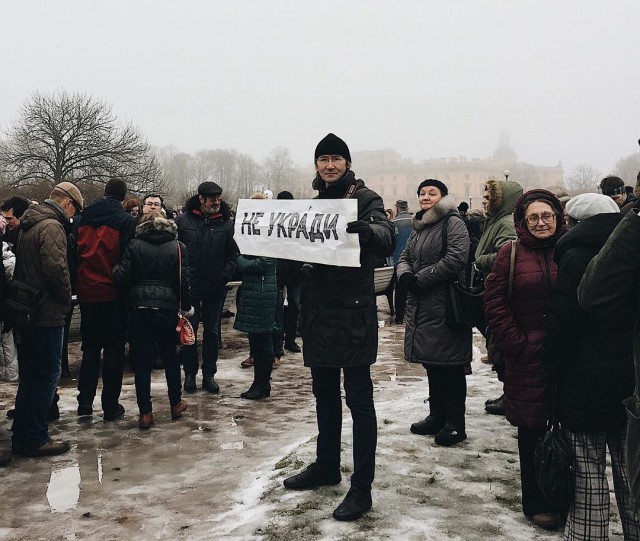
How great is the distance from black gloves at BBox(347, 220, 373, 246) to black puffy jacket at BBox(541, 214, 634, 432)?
3.49ft

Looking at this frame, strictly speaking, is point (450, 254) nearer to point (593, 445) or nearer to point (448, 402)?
point (448, 402)

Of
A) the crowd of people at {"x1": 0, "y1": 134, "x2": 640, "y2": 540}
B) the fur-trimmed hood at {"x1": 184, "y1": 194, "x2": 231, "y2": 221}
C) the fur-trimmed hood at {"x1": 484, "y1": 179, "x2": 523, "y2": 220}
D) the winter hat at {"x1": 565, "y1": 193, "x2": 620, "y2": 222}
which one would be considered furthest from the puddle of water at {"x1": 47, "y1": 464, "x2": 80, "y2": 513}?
the fur-trimmed hood at {"x1": 484, "y1": 179, "x2": 523, "y2": 220}

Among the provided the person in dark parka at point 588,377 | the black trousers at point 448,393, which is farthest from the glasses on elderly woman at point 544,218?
the black trousers at point 448,393

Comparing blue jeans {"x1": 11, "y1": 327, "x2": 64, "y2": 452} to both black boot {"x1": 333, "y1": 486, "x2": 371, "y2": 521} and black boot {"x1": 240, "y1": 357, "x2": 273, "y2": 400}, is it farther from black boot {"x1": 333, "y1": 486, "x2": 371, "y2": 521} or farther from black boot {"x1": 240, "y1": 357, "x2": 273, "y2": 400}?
black boot {"x1": 333, "y1": 486, "x2": 371, "y2": 521}

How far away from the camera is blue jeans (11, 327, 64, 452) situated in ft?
A: 18.1

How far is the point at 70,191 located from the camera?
19.7 ft

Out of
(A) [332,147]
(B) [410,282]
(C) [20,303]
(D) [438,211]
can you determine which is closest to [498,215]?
(D) [438,211]

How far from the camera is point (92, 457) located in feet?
18.0

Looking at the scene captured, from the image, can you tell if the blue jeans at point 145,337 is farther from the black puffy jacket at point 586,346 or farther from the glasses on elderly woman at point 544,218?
the black puffy jacket at point 586,346

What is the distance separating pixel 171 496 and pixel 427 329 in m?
2.22

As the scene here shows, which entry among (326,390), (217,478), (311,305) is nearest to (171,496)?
(217,478)

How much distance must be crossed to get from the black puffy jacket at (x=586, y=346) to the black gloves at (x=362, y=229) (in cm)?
106

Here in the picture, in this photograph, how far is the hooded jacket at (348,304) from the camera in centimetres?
408

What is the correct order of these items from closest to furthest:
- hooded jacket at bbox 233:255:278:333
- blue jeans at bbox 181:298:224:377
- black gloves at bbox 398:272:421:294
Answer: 1. black gloves at bbox 398:272:421:294
2. hooded jacket at bbox 233:255:278:333
3. blue jeans at bbox 181:298:224:377
